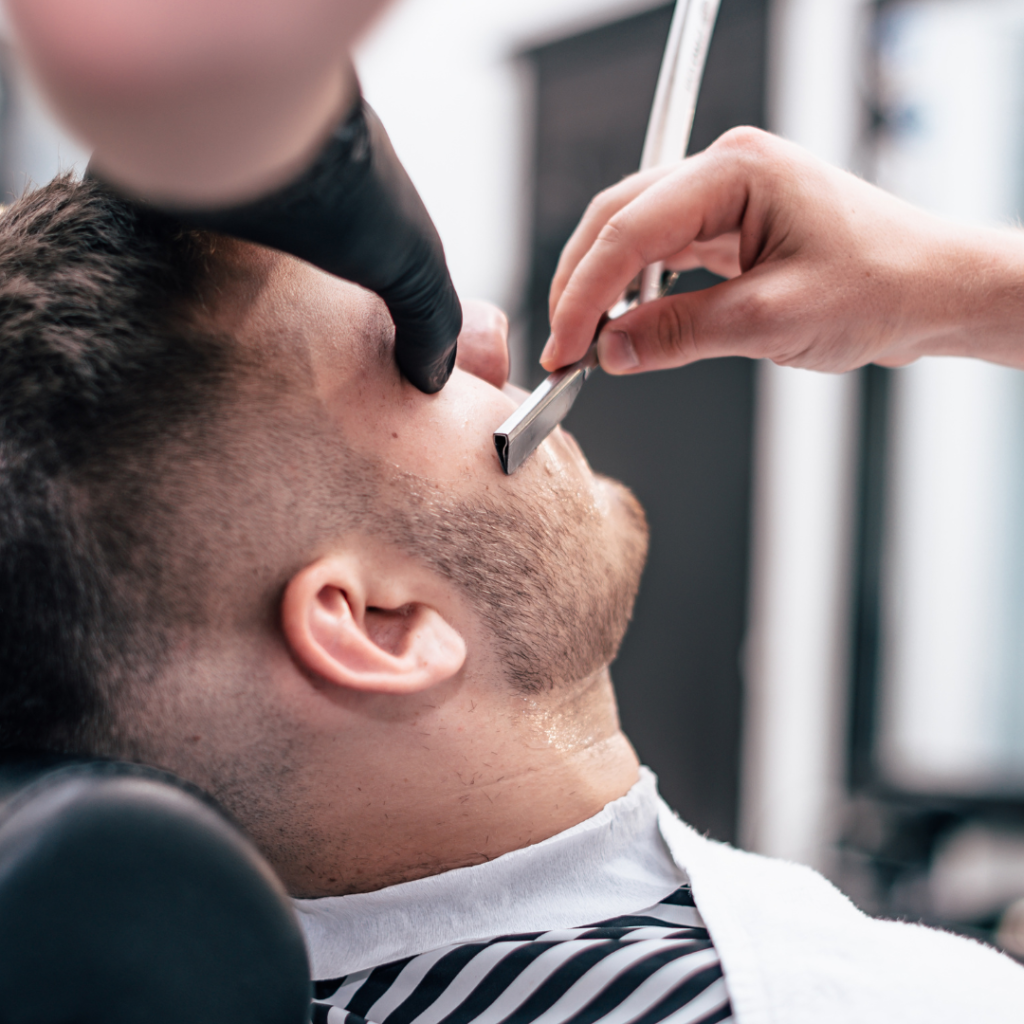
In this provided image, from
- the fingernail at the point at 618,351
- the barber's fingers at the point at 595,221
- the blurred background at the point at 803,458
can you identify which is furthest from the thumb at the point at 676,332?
the blurred background at the point at 803,458

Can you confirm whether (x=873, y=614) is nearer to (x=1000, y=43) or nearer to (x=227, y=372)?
(x=1000, y=43)

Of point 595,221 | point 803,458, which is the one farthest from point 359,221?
point 803,458

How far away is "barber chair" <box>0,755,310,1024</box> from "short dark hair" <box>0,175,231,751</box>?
0.19m

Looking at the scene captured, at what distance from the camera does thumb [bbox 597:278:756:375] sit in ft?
3.17

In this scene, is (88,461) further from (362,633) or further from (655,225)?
(655,225)

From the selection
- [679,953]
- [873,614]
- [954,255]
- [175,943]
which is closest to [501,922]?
[679,953]

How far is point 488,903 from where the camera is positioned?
868 millimetres

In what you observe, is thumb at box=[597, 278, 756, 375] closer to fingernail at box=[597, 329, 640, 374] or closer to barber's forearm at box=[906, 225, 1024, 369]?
fingernail at box=[597, 329, 640, 374]

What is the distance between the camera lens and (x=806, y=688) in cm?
267

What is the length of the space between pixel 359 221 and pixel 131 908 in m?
0.44

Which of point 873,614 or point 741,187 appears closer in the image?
point 741,187

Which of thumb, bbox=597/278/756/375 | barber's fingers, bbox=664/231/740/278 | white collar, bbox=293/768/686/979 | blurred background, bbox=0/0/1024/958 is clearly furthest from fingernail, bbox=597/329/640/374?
blurred background, bbox=0/0/1024/958

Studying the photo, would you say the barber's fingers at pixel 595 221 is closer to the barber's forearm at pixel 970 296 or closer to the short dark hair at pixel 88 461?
the barber's forearm at pixel 970 296

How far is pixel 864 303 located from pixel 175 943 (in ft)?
2.97
